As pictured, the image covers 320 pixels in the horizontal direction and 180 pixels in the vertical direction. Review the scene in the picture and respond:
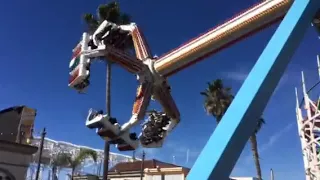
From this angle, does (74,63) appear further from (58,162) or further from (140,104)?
(58,162)

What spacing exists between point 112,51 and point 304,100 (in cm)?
1448

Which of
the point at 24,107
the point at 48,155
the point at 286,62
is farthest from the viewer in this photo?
the point at 48,155

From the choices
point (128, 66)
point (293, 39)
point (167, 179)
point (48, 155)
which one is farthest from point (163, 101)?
point (48, 155)

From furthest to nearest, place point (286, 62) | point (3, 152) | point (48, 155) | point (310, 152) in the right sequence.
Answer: point (48, 155) < point (310, 152) < point (3, 152) < point (286, 62)

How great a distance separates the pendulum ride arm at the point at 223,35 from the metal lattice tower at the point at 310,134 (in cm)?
1079

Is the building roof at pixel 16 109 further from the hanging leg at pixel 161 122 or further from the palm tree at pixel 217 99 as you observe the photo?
the palm tree at pixel 217 99

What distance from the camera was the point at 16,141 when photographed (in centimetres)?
2192

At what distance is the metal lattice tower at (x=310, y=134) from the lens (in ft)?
67.9

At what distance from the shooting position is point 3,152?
18.7m

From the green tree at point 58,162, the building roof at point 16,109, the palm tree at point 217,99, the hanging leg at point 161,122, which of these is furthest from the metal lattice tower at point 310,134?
the green tree at point 58,162

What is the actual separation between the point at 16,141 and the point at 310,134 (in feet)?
53.8

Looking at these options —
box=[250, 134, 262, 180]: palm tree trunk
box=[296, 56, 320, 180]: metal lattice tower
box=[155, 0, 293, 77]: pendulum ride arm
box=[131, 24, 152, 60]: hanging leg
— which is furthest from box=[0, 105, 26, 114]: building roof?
box=[250, 134, 262, 180]: palm tree trunk

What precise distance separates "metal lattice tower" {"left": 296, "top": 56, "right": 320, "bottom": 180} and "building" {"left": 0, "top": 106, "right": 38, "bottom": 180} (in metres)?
14.5

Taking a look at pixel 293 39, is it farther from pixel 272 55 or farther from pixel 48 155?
pixel 48 155
